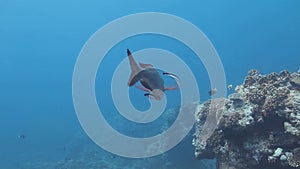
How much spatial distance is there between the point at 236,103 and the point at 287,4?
129123mm

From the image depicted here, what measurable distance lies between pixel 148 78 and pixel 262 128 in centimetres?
409

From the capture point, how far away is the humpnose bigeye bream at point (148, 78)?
424cm

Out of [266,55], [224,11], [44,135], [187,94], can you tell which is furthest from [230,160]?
[224,11]

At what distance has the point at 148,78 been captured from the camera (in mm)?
4395

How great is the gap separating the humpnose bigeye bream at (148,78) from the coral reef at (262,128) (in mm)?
3427

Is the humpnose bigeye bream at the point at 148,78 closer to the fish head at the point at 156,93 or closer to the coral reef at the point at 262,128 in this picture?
the fish head at the point at 156,93

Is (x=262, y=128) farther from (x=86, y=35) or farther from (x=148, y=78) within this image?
(x=86, y=35)

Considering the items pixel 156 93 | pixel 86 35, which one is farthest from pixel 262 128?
pixel 86 35

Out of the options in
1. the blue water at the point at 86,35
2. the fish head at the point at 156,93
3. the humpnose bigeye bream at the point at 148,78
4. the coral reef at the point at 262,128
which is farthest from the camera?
the blue water at the point at 86,35

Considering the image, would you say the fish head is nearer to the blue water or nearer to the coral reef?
the coral reef

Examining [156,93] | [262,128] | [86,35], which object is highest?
[86,35]

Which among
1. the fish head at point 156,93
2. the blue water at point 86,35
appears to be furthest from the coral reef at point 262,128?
the blue water at point 86,35

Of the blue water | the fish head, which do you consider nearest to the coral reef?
the fish head

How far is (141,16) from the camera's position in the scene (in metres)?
9.62
